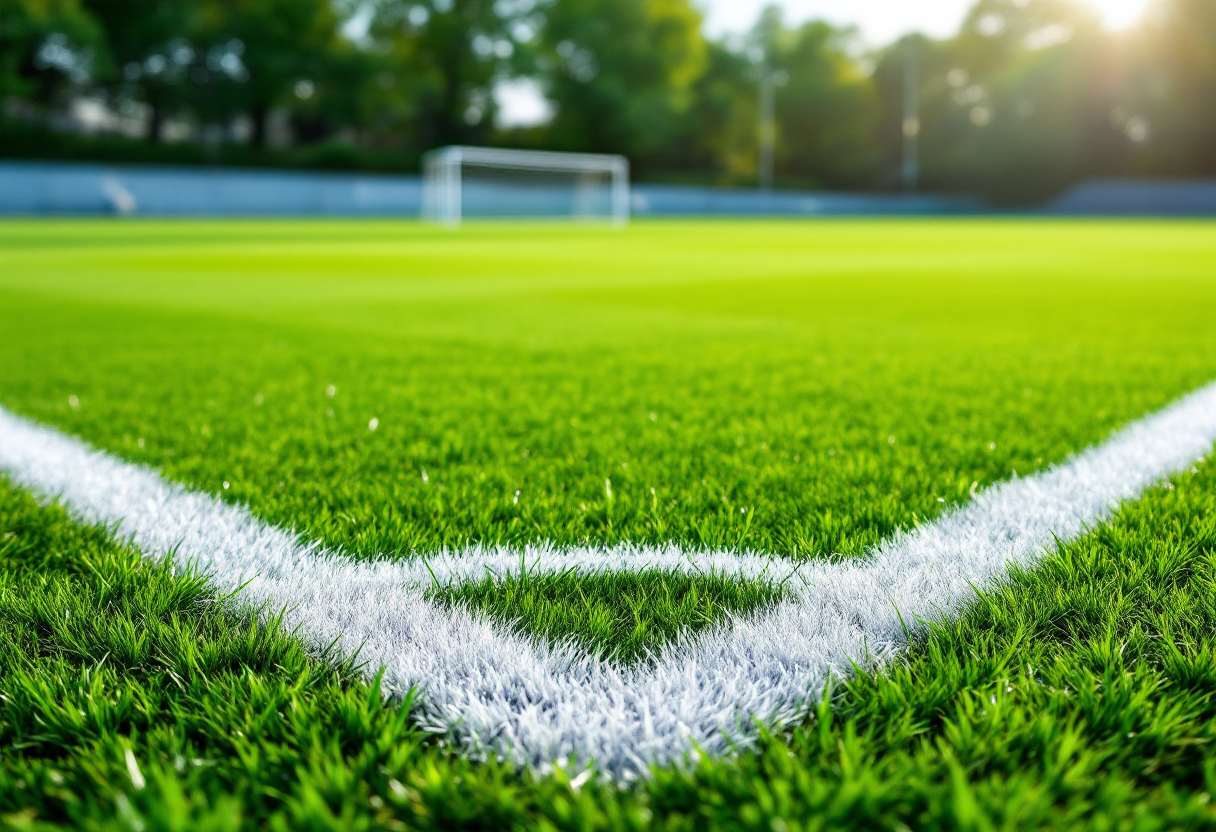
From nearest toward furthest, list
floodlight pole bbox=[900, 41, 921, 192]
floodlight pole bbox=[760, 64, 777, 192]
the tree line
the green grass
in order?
the green grass, the tree line, floodlight pole bbox=[760, 64, 777, 192], floodlight pole bbox=[900, 41, 921, 192]

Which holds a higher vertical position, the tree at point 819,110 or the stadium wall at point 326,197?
the tree at point 819,110

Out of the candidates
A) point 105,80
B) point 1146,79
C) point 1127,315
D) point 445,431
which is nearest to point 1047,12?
point 1146,79

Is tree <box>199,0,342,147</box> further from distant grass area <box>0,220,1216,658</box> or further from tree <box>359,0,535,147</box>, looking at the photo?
distant grass area <box>0,220,1216,658</box>

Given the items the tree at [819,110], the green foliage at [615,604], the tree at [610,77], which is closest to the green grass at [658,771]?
the green foliage at [615,604]

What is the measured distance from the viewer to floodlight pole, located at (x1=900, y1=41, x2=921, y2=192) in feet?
193

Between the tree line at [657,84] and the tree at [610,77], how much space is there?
0.12 metres

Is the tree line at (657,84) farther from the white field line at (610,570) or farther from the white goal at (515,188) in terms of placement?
the white field line at (610,570)

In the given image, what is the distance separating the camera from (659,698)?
1.33m

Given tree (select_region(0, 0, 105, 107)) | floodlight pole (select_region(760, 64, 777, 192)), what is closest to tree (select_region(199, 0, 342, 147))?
tree (select_region(0, 0, 105, 107))

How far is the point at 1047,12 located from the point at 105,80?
168 feet

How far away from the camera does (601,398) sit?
3.63 meters

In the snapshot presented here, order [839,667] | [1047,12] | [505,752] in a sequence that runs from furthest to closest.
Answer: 1. [1047,12]
2. [839,667]
3. [505,752]

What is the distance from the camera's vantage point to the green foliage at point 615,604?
1.54 meters

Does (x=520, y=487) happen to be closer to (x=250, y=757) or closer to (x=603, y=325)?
(x=250, y=757)
